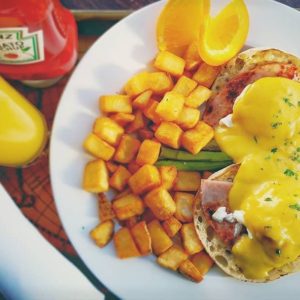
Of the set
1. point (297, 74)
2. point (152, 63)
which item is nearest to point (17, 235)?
point (152, 63)

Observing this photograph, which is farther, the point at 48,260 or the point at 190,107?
the point at 190,107

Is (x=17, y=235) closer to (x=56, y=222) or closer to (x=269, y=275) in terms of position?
(x=56, y=222)

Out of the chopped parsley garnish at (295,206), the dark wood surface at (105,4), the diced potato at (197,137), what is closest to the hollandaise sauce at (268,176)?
the chopped parsley garnish at (295,206)

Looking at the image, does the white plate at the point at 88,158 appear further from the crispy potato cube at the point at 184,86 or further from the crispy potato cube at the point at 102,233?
the crispy potato cube at the point at 184,86

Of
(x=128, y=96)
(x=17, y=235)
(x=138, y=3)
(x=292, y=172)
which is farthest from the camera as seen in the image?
(x=138, y=3)

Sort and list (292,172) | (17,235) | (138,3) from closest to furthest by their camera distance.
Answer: (17,235), (292,172), (138,3)

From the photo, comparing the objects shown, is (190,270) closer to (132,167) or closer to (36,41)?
(132,167)
